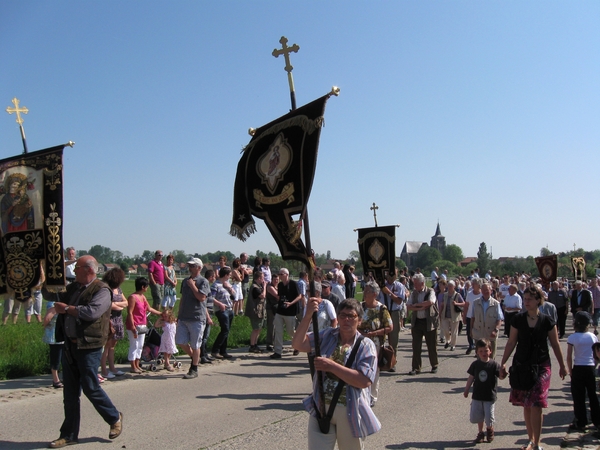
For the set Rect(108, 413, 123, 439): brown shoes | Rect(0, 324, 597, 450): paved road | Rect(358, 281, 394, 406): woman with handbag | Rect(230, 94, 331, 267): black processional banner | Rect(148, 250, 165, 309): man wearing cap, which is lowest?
Rect(0, 324, 597, 450): paved road

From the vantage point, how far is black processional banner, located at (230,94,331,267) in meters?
5.58

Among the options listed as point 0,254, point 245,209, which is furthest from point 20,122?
point 245,209

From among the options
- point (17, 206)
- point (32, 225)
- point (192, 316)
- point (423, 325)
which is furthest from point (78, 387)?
point (423, 325)

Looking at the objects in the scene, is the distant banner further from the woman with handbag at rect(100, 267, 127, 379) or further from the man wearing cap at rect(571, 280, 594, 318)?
the woman with handbag at rect(100, 267, 127, 379)

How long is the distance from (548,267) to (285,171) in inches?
785

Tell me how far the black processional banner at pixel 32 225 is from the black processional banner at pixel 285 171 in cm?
352

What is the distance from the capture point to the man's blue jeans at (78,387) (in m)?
6.34

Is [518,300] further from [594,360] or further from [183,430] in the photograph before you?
[183,430]

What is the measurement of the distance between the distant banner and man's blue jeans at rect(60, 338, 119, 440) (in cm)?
1992

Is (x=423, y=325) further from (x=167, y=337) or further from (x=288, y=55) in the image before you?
(x=288, y=55)

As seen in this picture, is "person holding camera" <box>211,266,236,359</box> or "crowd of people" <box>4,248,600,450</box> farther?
"person holding camera" <box>211,266,236,359</box>

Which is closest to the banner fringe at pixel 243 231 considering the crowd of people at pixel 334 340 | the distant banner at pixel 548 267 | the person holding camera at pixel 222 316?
the crowd of people at pixel 334 340

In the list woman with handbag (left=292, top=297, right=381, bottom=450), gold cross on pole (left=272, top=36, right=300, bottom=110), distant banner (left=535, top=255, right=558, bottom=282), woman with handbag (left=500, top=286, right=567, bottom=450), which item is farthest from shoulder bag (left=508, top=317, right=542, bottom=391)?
distant banner (left=535, top=255, right=558, bottom=282)

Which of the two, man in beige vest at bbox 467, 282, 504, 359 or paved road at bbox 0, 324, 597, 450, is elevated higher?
man in beige vest at bbox 467, 282, 504, 359
